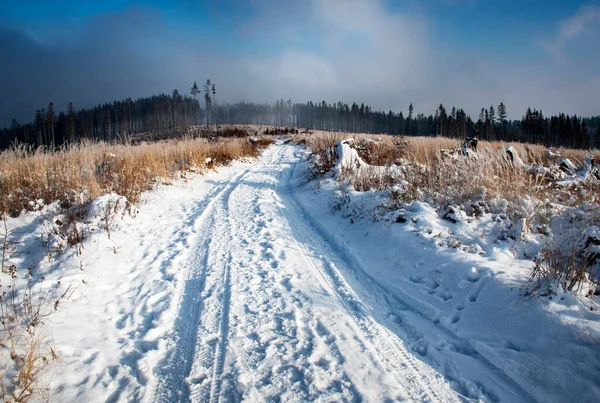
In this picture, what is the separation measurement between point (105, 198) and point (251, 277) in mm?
3599

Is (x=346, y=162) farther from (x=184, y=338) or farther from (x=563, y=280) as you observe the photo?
(x=184, y=338)

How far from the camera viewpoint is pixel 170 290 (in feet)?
10.9

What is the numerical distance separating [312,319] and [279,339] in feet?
1.39

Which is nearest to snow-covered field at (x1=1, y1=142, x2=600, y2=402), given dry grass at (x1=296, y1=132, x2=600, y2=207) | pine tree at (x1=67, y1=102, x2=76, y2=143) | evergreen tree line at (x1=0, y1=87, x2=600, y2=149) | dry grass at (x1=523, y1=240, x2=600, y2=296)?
dry grass at (x1=523, y1=240, x2=600, y2=296)

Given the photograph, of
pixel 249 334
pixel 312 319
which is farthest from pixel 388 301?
pixel 249 334

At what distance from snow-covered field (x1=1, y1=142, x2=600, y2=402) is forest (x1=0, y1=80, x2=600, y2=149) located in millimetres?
8464

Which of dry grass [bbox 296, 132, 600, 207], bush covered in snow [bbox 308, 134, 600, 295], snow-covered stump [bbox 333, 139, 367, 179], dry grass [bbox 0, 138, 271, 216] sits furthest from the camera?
snow-covered stump [bbox 333, 139, 367, 179]

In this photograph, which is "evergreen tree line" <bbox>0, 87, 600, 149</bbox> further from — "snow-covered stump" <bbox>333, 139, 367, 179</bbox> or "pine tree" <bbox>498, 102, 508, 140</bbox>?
"snow-covered stump" <bbox>333, 139, 367, 179</bbox>

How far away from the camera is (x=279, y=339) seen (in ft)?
8.17

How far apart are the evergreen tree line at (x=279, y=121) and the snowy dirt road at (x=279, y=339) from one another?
25.9m

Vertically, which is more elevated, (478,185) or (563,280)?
(478,185)

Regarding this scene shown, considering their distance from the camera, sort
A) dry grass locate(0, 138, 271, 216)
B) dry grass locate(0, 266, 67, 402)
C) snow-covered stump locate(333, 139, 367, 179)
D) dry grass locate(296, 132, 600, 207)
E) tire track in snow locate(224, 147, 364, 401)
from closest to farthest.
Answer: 1. dry grass locate(0, 266, 67, 402)
2. tire track in snow locate(224, 147, 364, 401)
3. dry grass locate(296, 132, 600, 207)
4. dry grass locate(0, 138, 271, 216)
5. snow-covered stump locate(333, 139, 367, 179)

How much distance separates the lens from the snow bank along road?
6.59 ft

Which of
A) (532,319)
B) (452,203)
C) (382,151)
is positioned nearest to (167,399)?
(532,319)
